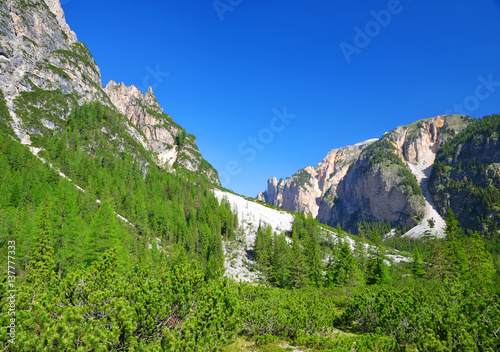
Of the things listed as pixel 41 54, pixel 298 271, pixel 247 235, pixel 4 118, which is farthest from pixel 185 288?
pixel 41 54

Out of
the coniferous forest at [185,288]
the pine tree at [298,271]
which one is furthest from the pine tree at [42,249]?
the pine tree at [298,271]

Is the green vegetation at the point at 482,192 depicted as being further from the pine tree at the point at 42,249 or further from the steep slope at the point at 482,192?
the pine tree at the point at 42,249

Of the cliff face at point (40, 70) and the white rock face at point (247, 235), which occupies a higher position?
the cliff face at point (40, 70)

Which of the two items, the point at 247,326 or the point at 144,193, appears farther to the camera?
the point at 144,193

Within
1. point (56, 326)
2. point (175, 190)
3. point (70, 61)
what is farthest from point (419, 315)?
point (70, 61)

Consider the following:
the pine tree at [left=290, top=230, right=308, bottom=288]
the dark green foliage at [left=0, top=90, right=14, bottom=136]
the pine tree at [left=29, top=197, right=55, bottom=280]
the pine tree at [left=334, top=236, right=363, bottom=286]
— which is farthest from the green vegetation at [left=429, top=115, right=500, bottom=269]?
the dark green foliage at [left=0, top=90, right=14, bottom=136]

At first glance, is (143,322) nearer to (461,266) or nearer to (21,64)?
(461,266)

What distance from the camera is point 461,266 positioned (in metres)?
36.2

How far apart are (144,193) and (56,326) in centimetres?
9173

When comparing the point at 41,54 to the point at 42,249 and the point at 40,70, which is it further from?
the point at 42,249

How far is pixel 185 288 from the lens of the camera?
983cm

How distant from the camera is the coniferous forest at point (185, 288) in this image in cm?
764

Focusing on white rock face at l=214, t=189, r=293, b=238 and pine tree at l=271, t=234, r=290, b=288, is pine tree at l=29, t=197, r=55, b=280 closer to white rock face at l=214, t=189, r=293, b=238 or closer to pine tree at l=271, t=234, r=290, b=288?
pine tree at l=271, t=234, r=290, b=288

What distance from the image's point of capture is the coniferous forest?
7641 millimetres
